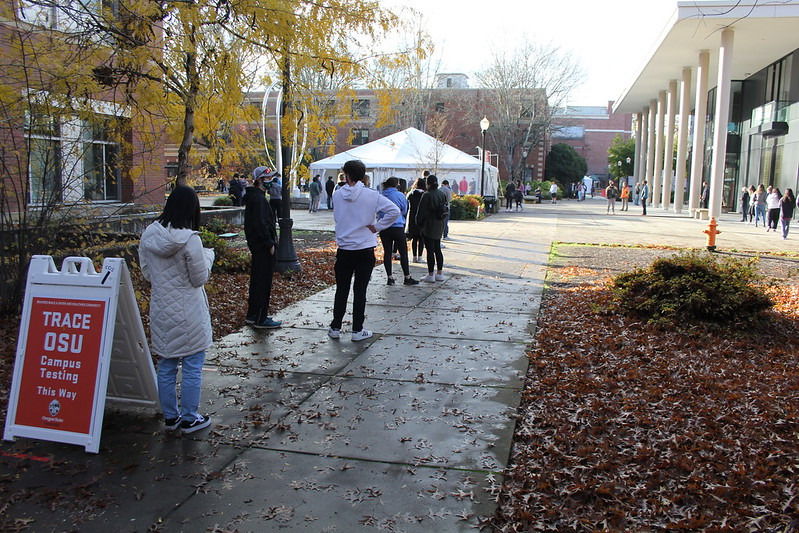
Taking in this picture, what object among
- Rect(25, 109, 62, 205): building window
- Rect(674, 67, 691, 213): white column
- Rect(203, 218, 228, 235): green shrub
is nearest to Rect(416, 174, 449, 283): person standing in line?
Rect(25, 109, 62, 205): building window

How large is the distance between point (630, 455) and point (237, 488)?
2.39 m

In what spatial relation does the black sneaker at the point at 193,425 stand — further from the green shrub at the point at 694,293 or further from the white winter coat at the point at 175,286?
the green shrub at the point at 694,293

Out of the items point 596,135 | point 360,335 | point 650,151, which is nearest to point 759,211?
point 360,335

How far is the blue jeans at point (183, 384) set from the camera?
417 cm

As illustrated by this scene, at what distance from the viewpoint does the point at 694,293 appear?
23.3 ft

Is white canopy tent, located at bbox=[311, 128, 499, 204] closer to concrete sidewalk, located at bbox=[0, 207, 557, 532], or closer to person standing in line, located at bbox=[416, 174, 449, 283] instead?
person standing in line, located at bbox=[416, 174, 449, 283]

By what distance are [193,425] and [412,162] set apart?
94.0 feet

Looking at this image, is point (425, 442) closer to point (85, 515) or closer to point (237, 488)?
point (237, 488)

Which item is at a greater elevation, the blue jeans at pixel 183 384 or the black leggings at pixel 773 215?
the black leggings at pixel 773 215

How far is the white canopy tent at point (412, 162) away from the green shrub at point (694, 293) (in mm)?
24496

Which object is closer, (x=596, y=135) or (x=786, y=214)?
(x=786, y=214)

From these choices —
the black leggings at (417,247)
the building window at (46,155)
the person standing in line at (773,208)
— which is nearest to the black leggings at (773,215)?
the person standing in line at (773,208)

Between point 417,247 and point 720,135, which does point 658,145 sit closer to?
point 720,135

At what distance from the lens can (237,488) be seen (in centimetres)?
352
